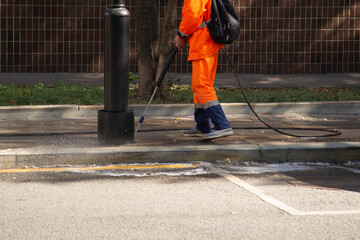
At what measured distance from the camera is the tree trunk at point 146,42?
1092cm

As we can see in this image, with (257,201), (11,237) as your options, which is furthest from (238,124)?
(11,237)

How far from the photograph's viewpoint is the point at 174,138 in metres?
8.08

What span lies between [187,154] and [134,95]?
14.9 ft

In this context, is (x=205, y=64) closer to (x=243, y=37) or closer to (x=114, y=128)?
(x=114, y=128)

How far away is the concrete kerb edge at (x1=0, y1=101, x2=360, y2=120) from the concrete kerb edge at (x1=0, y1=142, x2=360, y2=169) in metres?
2.96

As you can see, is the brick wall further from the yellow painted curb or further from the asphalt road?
the asphalt road

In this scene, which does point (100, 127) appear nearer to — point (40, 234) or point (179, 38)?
point (179, 38)

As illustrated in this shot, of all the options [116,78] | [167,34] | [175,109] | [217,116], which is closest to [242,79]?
[167,34]

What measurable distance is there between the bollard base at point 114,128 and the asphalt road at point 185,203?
0.88m

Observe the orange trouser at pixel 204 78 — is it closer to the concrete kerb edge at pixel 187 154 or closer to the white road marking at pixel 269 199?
the concrete kerb edge at pixel 187 154

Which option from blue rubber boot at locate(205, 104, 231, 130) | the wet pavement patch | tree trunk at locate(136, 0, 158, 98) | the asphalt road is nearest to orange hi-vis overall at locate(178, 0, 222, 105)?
blue rubber boot at locate(205, 104, 231, 130)

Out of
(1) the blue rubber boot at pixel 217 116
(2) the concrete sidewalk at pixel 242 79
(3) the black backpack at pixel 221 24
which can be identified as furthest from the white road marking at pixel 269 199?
(2) the concrete sidewalk at pixel 242 79

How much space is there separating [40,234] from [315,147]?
A: 12.1ft

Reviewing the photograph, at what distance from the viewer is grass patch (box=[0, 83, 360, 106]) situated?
1066 cm
